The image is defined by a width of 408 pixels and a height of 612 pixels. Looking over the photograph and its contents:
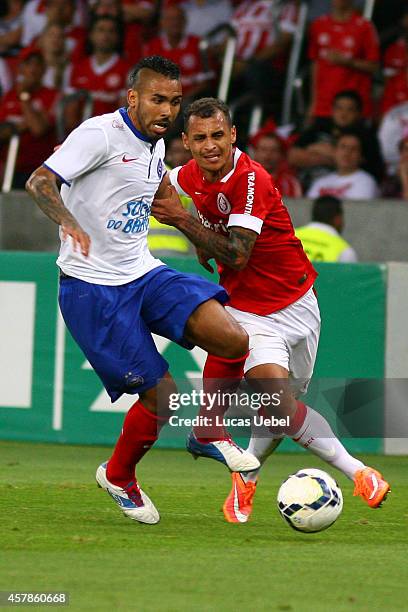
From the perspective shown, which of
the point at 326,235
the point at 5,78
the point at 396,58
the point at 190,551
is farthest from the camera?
the point at 5,78

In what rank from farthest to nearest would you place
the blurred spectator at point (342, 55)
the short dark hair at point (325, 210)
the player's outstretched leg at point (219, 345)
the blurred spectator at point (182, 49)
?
the blurred spectator at point (182, 49), the blurred spectator at point (342, 55), the short dark hair at point (325, 210), the player's outstretched leg at point (219, 345)

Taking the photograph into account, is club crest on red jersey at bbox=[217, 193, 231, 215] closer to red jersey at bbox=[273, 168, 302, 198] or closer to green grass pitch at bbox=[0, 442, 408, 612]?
green grass pitch at bbox=[0, 442, 408, 612]

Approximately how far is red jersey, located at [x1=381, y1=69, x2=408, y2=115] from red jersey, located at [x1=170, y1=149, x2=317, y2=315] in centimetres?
710

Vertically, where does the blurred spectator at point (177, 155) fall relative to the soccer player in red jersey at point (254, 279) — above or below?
below

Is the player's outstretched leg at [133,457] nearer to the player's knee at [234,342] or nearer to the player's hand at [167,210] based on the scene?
the player's knee at [234,342]

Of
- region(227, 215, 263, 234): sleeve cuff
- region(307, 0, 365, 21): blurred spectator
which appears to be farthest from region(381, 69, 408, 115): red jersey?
region(227, 215, 263, 234): sleeve cuff

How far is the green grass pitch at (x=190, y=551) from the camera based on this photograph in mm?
5000

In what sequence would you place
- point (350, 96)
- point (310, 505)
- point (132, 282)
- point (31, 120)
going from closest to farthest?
1. point (310, 505)
2. point (132, 282)
3. point (350, 96)
4. point (31, 120)

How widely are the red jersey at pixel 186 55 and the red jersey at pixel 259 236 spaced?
7441 millimetres

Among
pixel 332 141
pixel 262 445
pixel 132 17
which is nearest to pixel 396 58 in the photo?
pixel 332 141

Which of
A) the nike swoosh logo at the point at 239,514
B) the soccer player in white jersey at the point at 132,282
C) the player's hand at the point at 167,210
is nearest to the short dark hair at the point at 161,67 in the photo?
the soccer player in white jersey at the point at 132,282

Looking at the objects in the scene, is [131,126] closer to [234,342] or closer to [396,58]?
[234,342]

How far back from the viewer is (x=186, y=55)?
14.7 m

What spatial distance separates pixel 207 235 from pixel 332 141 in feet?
23.0
